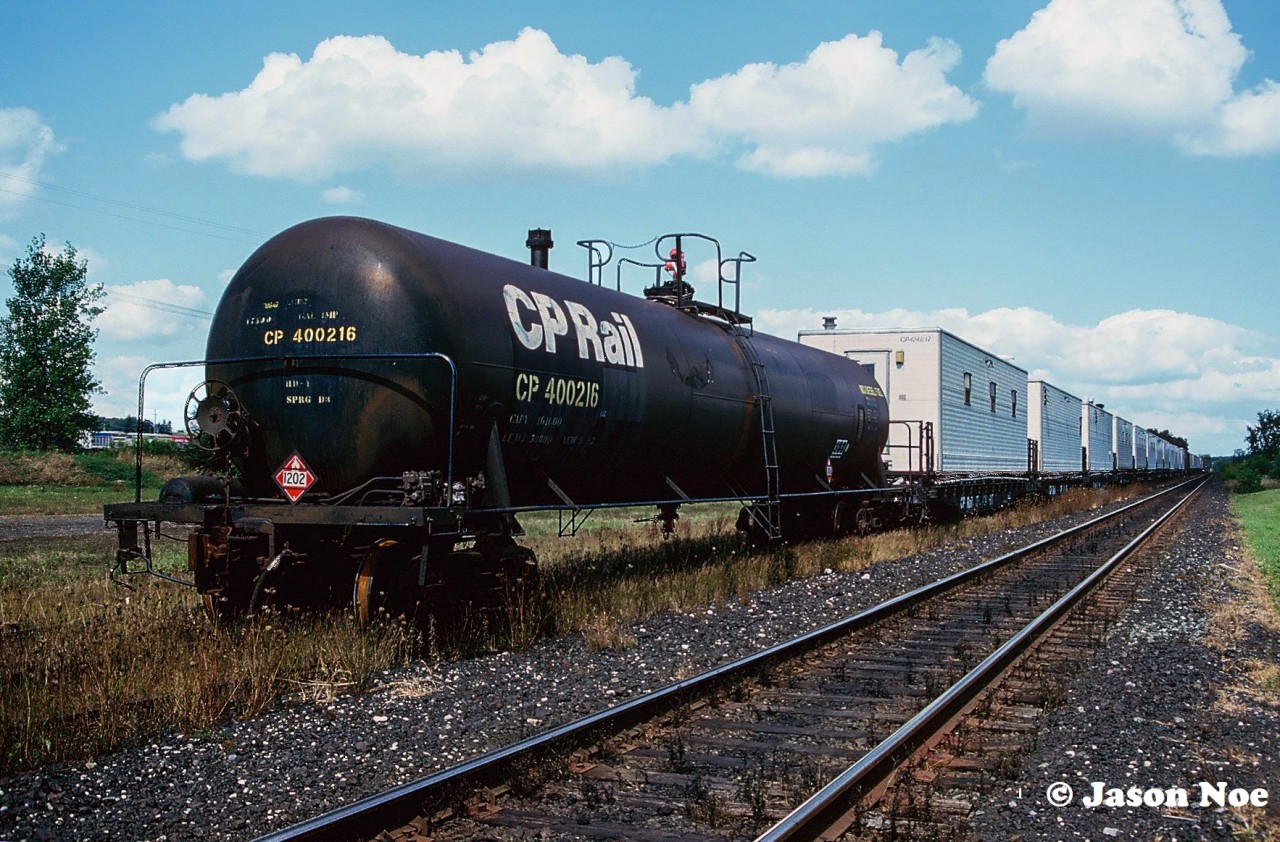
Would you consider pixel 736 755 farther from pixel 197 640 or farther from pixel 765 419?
pixel 765 419

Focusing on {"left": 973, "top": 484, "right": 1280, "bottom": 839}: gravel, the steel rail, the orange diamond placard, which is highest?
the orange diamond placard

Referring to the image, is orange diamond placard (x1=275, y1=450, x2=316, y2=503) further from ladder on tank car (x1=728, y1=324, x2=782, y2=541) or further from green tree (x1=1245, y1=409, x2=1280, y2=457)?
green tree (x1=1245, y1=409, x2=1280, y2=457)

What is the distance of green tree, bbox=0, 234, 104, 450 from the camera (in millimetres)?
48219

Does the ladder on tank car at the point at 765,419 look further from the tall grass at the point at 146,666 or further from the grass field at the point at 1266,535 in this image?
the tall grass at the point at 146,666

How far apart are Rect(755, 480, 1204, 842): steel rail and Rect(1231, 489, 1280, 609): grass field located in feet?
20.2

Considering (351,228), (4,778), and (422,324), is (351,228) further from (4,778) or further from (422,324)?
(4,778)

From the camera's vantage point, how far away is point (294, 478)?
9031 mm

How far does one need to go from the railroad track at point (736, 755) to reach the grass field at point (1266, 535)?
7.03 m

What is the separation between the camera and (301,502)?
905 cm

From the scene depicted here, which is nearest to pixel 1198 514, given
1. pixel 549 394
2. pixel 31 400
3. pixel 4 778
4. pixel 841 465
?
pixel 841 465

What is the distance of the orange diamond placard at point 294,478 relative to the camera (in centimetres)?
897

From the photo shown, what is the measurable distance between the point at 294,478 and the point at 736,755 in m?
4.92

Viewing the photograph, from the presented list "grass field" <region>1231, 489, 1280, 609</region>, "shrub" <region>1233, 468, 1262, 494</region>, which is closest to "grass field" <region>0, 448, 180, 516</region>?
"grass field" <region>1231, 489, 1280, 609</region>

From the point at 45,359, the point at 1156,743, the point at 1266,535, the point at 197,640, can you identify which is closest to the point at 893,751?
the point at 1156,743
